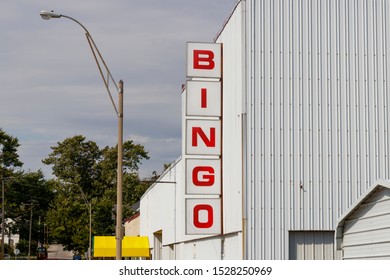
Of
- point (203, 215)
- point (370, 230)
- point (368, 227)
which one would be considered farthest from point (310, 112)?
point (370, 230)

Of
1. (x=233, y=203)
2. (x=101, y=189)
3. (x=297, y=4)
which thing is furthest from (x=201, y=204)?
(x=101, y=189)

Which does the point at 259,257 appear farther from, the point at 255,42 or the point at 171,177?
the point at 171,177

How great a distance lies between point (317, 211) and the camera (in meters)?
Answer: 27.0

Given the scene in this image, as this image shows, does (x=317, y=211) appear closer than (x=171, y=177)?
Yes

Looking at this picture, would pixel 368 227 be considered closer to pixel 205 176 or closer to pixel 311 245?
pixel 311 245

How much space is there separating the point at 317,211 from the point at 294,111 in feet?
11.9

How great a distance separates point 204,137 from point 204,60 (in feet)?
9.52

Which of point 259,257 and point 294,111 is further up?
point 294,111

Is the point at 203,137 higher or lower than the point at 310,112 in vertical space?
lower

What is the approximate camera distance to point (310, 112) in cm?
2755

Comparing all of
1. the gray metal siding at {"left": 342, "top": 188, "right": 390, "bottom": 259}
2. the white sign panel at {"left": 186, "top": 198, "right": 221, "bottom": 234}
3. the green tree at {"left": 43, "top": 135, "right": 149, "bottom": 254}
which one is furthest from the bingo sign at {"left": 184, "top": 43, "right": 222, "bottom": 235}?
the green tree at {"left": 43, "top": 135, "right": 149, "bottom": 254}

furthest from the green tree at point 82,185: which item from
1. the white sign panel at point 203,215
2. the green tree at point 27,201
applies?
the white sign panel at point 203,215

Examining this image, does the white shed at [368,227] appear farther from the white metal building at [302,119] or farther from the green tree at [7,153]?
the green tree at [7,153]

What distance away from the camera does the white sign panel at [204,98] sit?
28.0m
